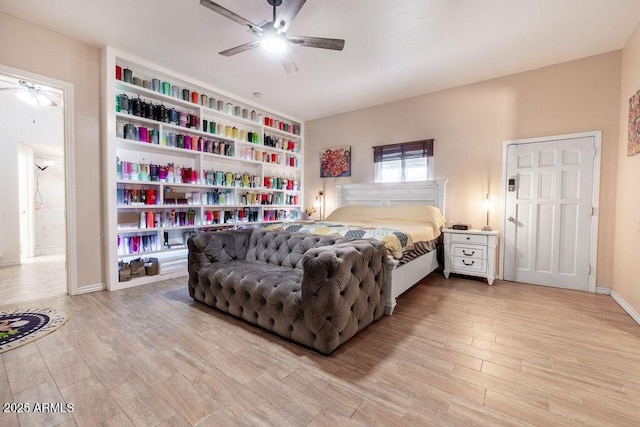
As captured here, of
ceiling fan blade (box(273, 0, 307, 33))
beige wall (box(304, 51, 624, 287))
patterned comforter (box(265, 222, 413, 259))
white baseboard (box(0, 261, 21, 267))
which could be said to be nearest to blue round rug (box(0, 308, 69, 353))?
patterned comforter (box(265, 222, 413, 259))

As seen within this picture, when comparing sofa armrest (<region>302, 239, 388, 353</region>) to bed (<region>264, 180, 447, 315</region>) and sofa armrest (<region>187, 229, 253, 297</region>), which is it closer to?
bed (<region>264, 180, 447, 315</region>)

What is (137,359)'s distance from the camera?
181 centimetres

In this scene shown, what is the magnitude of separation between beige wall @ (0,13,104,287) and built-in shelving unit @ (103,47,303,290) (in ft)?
0.51

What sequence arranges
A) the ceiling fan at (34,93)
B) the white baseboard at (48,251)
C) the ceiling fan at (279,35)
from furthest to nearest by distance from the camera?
the white baseboard at (48,251) < the ceiling fan at (34,93) < the ceiling fan at (279,35)

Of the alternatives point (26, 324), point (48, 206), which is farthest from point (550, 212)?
point (48, 206)

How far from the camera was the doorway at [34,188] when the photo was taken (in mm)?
3025

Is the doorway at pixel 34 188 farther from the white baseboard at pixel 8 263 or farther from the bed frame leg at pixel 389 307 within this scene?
the bed frame leg at pixel 389 307

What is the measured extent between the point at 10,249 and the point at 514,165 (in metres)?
8.33

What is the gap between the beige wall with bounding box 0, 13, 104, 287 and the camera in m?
2.86

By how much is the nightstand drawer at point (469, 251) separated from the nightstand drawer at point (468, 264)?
1.8 inches

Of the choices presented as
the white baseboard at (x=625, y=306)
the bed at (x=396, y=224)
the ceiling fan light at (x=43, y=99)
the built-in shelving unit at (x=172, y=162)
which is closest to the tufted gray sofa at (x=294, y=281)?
the bed at (x=396, y=224)

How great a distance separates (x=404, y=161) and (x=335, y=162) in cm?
144

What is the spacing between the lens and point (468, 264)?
12.1ft

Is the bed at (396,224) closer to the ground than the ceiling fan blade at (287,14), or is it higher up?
closer to the ground
